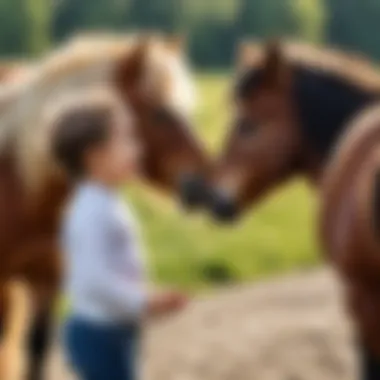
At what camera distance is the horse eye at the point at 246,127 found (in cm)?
195

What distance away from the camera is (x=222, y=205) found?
6.43 ft

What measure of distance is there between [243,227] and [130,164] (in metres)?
0.33

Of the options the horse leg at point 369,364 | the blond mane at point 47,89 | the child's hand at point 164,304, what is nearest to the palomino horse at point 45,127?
the blond mane at point 47,89

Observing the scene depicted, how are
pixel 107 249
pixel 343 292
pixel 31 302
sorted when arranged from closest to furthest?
pixel 107 249
pixel 343 292
pixel 31 302

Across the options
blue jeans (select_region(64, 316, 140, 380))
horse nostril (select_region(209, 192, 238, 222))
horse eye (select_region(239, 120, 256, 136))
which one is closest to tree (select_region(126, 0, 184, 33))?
horse eye (select_region(239, 120, 256, 136))

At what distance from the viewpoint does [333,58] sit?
1938 mm

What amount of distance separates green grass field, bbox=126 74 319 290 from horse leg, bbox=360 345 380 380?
0.76 feet

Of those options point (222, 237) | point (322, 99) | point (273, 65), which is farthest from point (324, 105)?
point (222, 237)

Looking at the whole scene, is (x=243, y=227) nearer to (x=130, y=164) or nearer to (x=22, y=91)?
(x=130, y=164)

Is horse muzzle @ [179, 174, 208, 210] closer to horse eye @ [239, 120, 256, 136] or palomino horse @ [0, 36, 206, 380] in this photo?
palomino horse @ [0, 36, 206, 380]

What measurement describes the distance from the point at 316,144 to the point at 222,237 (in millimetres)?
266

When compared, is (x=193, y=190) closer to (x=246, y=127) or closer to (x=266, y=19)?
(x=246, y=127)

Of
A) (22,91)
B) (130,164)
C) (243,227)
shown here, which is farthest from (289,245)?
(22,91)

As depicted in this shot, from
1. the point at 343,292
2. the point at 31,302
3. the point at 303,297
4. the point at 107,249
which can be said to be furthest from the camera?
the point at 303,297
